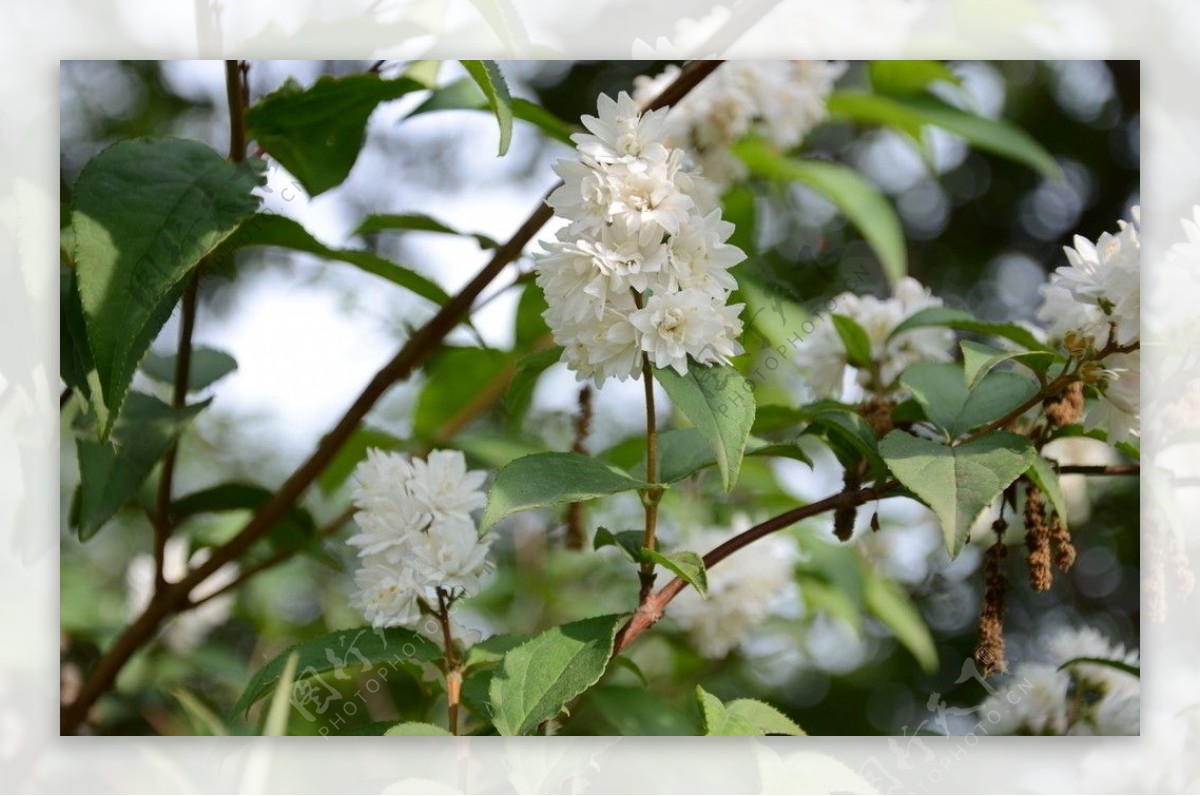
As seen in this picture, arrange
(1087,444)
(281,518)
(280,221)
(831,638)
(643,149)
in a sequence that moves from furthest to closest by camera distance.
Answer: (831,638) → (1087,444) → (281,518) → (280,221) → (643,149)

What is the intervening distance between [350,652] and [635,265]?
0.31 m

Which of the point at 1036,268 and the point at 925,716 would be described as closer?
the point at 925,716

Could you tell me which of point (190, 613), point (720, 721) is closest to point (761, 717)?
point (720, 721)

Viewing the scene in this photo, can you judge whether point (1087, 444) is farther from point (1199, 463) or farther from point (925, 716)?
point (925, 716)

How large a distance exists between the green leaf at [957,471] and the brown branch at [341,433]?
32 cm

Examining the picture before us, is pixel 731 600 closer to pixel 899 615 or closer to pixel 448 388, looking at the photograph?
pixel 899 615

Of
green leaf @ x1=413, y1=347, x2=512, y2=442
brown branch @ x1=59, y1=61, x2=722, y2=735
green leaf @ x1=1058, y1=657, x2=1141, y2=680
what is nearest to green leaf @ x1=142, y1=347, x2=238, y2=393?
brown branch @ x1=59, y1=61, x2=722, y2=735

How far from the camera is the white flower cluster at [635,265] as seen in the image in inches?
27.2

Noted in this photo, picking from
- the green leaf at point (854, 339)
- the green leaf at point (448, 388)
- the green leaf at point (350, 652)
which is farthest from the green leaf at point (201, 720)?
the green leaf at point (854, 339)

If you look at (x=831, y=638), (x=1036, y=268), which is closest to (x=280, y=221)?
(x=831, y=638)

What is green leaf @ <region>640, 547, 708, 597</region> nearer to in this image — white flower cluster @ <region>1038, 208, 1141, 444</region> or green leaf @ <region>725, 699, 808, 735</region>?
green leaf @ <region>725, 699, 808, 735</region>

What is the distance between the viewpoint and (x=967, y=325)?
862mm

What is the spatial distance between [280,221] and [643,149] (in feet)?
0.93

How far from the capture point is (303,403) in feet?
3.84
